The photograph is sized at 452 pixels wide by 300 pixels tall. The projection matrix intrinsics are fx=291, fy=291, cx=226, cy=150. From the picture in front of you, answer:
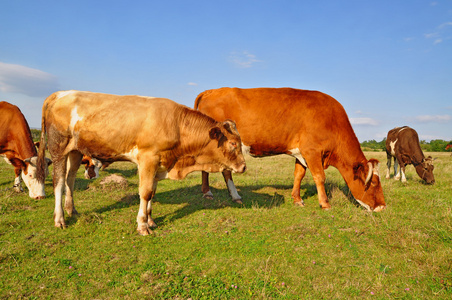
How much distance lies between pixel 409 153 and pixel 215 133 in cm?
1174

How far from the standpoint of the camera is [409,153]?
14.1m

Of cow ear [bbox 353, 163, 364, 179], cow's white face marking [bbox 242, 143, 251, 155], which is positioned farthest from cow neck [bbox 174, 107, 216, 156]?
cow ear [bbox 353, 163, 364, 179]

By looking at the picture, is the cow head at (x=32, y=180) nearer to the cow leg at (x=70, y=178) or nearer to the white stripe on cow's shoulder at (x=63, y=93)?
the cow leg at (x=70, y=178)

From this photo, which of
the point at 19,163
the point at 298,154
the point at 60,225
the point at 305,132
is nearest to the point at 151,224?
the point at 60,225

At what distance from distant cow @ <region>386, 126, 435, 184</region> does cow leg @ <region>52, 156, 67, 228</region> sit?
13476 mm

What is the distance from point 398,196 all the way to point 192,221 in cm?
687

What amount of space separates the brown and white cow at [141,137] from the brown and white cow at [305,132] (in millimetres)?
1771

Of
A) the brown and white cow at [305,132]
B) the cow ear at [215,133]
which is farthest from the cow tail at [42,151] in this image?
the brown and white cow at [305,132]

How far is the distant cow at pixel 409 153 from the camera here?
1262cm

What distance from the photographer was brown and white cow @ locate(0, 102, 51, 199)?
9407 millimetres

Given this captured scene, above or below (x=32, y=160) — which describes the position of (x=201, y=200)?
below

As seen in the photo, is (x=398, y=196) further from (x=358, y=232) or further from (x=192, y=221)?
(x=192, y=221)

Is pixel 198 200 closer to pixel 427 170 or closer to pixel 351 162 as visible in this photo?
pixel 351 162

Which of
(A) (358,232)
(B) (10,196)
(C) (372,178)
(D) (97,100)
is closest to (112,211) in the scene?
(D) (97,100)
